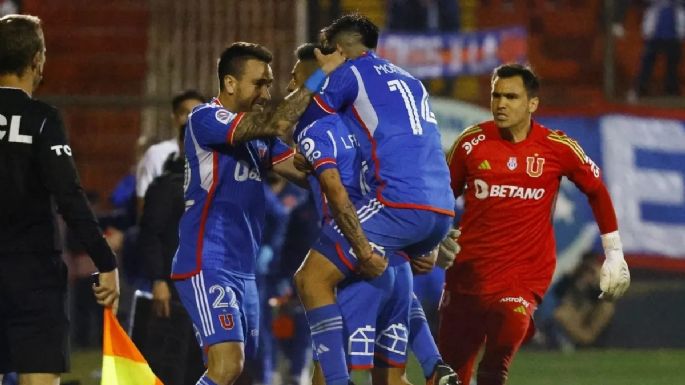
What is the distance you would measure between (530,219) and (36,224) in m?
2.96

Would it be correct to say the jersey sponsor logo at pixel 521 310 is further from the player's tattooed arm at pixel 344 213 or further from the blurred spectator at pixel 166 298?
the blurred spectator at pixel 166 298

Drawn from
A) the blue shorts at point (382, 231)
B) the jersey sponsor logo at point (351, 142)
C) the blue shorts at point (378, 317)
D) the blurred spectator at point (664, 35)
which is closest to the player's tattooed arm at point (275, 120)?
the jersey sponsor logo at point (351, 142)

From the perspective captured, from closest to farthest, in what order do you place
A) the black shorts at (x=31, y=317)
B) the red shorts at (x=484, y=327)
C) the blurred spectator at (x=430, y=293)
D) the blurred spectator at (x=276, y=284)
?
the black shorts at (x=31, y=317), the red shorts at (x=484, y=327), the blurred spectator at (x=276, y=284), the blurred spectator at (x=430, y=293)

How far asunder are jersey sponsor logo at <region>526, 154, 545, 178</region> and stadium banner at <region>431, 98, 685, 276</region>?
692 centimetres

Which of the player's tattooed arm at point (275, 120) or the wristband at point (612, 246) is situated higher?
the player's tattooed arm at point (275, 120)

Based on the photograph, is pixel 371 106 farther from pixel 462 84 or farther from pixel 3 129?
pixel 462 84

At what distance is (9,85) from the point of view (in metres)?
6.36

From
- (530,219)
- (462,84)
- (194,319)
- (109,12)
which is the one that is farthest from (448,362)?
(109,12)

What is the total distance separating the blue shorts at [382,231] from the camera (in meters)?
6.75

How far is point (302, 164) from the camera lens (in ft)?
22.9

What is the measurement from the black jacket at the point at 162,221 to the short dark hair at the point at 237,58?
179 cm

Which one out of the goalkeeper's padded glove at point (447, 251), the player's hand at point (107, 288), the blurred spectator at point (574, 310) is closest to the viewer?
the player's hand at point (107, 288)

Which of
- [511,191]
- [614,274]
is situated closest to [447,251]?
[511,191]

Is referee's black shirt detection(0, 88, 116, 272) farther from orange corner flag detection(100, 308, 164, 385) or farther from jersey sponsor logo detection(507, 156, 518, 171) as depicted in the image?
jersey sponsor logo detection(507, 156, 518, 171)
